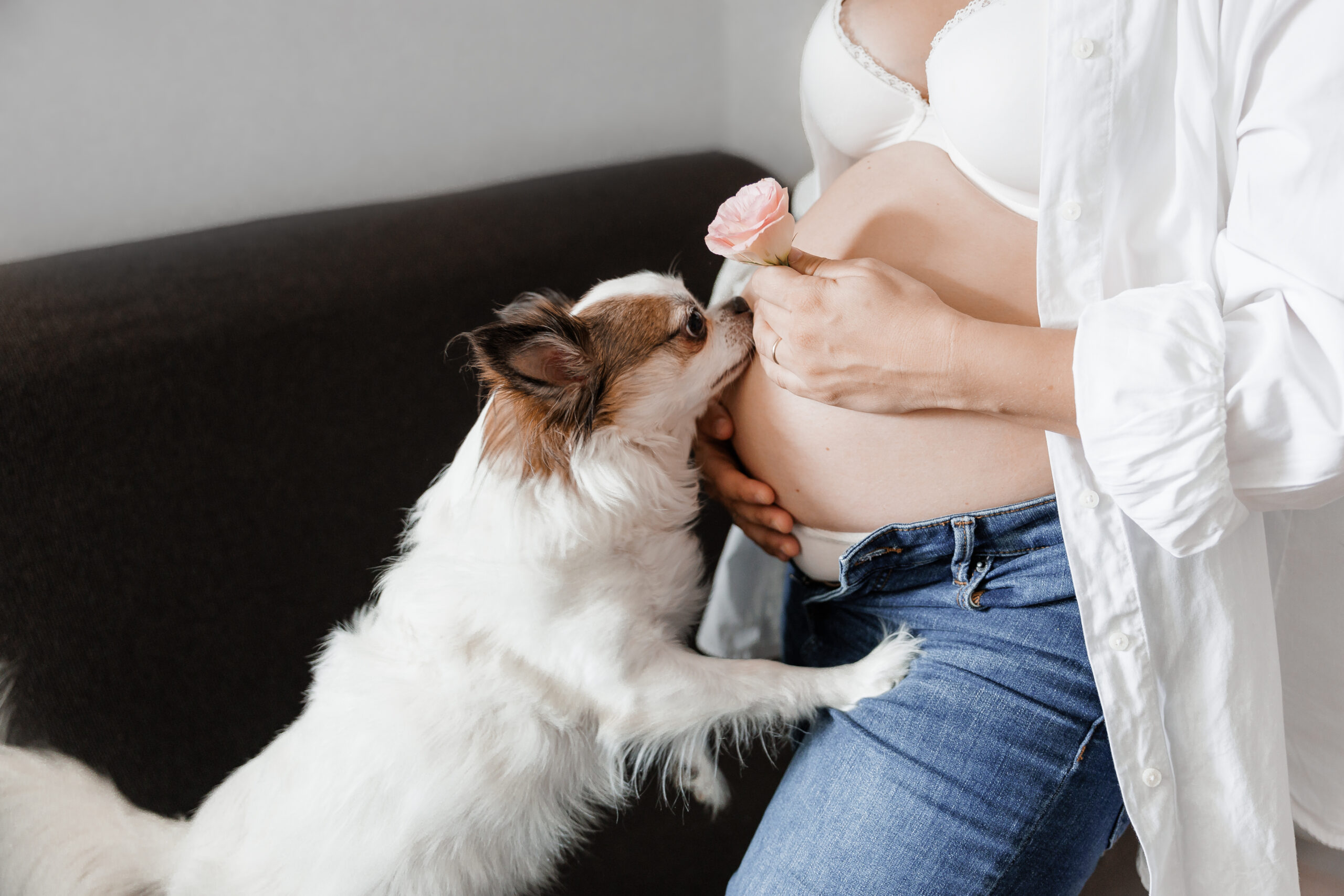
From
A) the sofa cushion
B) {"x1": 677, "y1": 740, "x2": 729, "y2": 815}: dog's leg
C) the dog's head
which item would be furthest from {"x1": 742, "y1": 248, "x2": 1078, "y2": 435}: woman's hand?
the sofa cushion

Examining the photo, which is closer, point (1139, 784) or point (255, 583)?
point (1139, 784)

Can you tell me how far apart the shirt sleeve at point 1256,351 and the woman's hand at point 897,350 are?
0.05 m

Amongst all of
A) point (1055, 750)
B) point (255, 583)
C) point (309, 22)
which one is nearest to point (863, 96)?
point (1055, 750)

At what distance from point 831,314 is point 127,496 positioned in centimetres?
105

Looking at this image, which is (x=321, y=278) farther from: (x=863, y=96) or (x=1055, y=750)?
(x=1055, y=750)

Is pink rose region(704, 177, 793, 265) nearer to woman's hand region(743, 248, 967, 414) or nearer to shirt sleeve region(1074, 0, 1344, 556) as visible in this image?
woman's hand region(743, 248, 967, 414)

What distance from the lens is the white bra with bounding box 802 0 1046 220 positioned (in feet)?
3.00

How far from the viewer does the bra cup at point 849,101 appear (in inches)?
44.6

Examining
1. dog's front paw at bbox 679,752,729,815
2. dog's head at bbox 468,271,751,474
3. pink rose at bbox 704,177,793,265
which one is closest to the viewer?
pink rose at bbox 704,177,793,265

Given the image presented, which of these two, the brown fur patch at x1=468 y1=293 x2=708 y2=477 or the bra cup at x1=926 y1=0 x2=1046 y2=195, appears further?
the brown fur patch at x1=468 y1=293 x2=708 y2=477

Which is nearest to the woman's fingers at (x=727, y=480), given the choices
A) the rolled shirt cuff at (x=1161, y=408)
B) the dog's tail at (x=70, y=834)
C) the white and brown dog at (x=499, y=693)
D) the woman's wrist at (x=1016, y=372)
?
the white and brown dog at (x=499, y=693)

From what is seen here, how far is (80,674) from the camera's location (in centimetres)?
125

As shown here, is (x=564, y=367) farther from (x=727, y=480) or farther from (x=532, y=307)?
(x=727, y=480)

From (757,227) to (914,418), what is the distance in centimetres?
28
